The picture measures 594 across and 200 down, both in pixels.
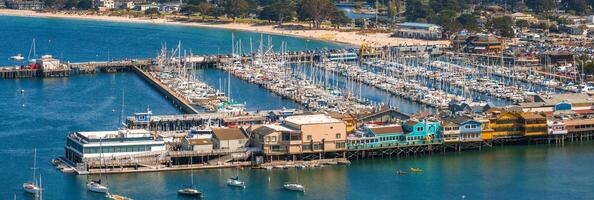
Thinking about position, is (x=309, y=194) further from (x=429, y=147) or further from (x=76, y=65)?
(x=76, y=65)

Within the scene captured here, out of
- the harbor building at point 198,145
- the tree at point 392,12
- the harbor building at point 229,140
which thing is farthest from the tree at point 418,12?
the harbor building at point 198,145

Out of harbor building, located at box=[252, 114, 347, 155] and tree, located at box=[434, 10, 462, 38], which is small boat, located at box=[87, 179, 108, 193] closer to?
harbor building, located at box=[252, 114, 347, 155]

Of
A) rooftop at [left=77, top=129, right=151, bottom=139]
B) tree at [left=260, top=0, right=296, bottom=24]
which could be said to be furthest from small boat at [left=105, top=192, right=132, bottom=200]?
tree at [left=260, top=0, right=296, bottom=24]

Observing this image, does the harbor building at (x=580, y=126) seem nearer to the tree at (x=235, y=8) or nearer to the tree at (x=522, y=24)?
the tree at (x=522, y=24)

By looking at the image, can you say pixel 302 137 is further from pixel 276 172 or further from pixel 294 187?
pixel 294 187

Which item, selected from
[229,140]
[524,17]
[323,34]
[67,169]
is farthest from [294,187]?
[524,17]

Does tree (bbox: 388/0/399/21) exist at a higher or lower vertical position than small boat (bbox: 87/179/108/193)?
higher

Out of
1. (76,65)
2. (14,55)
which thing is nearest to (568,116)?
(76,65)
